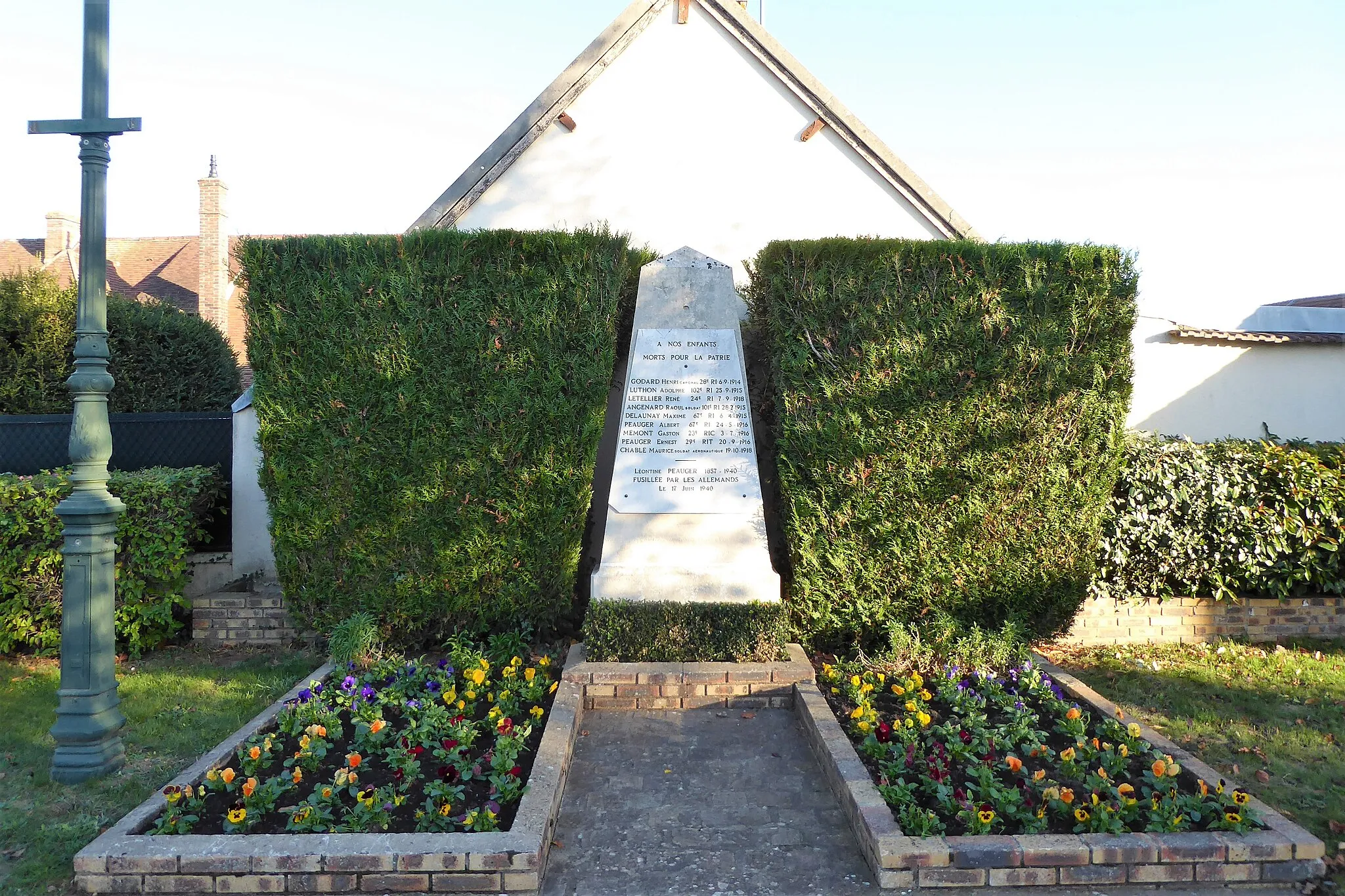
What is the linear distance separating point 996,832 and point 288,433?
520 centimetres

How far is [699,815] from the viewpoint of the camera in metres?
3.96

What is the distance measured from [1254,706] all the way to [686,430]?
14.1ft

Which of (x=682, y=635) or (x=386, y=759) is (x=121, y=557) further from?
(x=682, y=635)

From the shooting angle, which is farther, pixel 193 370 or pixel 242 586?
pixel 193 370

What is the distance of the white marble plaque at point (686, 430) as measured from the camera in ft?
19.6

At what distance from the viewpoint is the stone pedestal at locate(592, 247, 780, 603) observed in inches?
230

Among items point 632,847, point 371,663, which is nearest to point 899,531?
point 632,847

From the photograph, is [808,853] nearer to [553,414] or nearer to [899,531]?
[899,531]

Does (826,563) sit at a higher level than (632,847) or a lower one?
higher

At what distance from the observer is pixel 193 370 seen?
1080 cm

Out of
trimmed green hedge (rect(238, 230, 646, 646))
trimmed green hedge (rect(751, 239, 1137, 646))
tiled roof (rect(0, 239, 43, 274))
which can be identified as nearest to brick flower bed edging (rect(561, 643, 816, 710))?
trimmed green hedge (rect(751, 239, 1137, 646))

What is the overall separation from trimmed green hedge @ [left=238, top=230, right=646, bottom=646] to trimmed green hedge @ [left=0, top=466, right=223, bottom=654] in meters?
1.14

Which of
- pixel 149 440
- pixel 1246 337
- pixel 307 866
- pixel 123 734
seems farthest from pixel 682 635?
pixel 1246 337

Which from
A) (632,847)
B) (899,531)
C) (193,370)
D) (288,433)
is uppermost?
(193,370)
